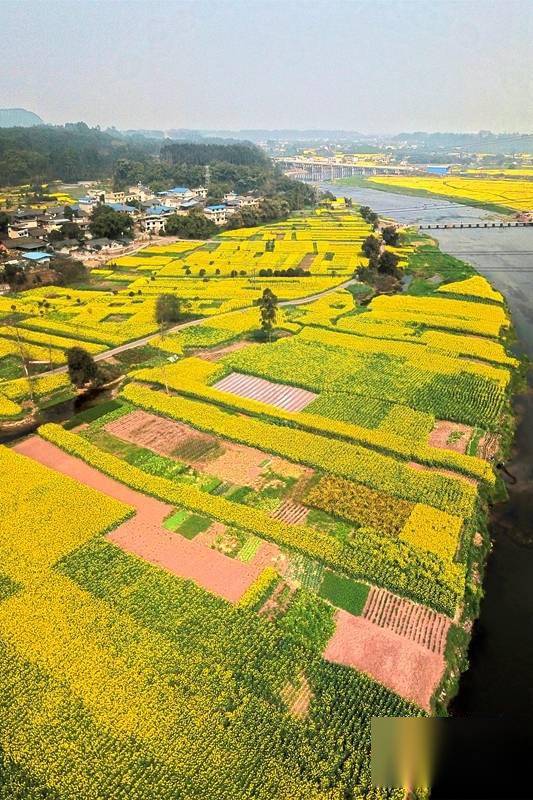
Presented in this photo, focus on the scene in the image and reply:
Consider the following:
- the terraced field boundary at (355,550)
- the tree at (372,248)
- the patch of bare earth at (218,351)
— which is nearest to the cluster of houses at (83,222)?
the patch of bare earth at (218,351)

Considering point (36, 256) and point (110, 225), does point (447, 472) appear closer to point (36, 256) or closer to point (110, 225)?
point (36, 256)

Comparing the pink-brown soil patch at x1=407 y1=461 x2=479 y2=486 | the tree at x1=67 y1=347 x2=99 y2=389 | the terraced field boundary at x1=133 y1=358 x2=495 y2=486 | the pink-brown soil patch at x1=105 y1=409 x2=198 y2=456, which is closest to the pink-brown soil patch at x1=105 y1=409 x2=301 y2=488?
the pink-brown soil patch at x1=105 y1=409 x2=198 y2=456

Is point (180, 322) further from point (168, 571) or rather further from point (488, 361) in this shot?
point (168, 571)

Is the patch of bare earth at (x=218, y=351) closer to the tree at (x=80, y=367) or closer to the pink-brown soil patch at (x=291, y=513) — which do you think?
the tree at (x=80, y=367)

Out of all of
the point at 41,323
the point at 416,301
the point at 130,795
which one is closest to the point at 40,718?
the point at 130,795

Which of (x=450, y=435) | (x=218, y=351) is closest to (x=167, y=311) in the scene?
(x=218, y=351)
